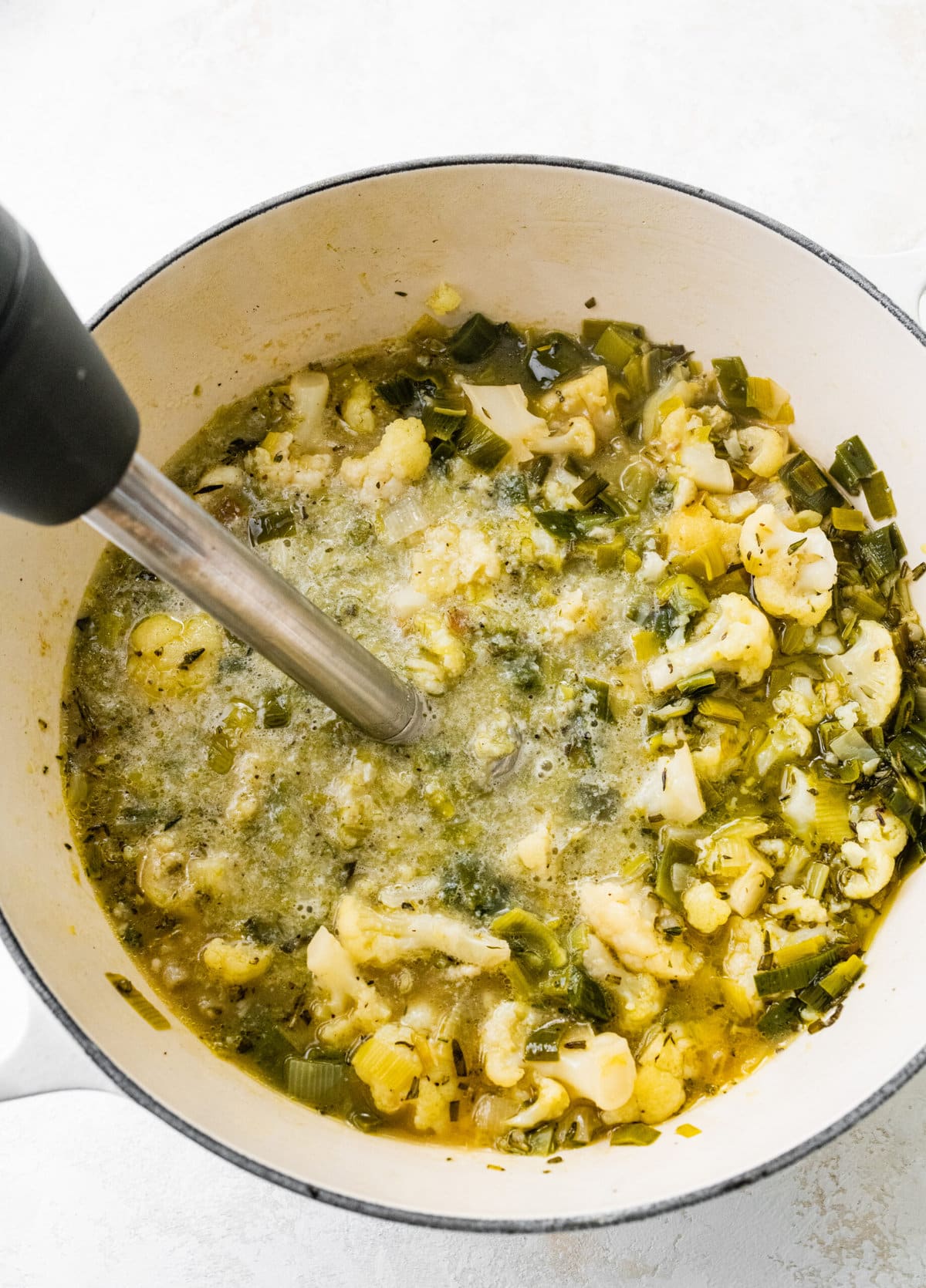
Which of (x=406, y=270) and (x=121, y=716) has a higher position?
(x=406, y=270)

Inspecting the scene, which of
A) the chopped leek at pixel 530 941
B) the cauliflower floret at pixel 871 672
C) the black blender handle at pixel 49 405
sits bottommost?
the cauliflower floret at pixel 871 672

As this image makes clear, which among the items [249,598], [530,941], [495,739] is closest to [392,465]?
[495,739]

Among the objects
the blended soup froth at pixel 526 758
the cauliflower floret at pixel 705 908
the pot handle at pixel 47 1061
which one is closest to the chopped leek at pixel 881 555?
the blended soup froth at pixel 526 758

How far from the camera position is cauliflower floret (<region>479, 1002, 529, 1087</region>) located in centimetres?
191

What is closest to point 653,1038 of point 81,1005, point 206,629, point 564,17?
point 81,1005

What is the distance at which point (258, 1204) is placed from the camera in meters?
2.07

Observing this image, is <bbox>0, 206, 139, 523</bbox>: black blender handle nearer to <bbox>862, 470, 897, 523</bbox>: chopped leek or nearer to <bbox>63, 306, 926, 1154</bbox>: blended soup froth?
<bbox>63, 306, 926, 1154</bbox>: blended soup froth

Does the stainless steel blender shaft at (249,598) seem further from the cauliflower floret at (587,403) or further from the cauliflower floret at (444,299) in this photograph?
the cauliflower floret at (444,299)

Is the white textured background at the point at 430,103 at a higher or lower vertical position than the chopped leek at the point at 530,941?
higher

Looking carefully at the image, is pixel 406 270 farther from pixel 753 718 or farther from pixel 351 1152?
pixel 351 1152

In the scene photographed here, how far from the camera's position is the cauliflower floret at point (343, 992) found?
1.93 meters

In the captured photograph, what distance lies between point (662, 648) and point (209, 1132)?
1198 mm

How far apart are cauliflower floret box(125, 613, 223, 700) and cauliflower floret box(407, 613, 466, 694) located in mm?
397

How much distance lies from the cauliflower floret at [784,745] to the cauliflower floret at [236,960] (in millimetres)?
1010
